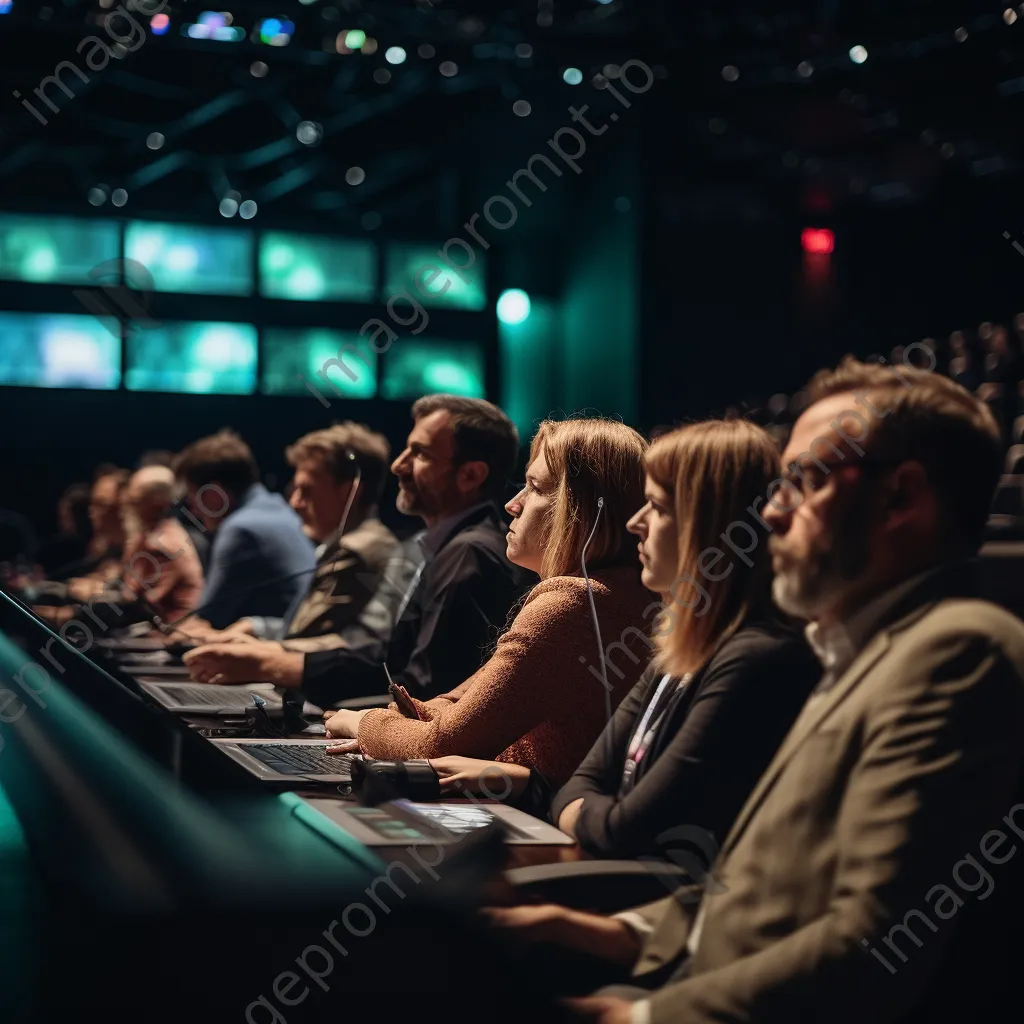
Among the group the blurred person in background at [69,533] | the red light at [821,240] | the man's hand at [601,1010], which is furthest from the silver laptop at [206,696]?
the red light at [821,240]

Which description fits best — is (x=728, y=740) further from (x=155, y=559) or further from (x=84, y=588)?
(x=84, y=588)

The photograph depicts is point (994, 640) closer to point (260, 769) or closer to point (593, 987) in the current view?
point (593, 987)

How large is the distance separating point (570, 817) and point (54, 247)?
730 centimetres

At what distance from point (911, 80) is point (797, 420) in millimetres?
5883

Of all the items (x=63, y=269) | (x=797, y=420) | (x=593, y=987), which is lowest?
(x=593, y=987)

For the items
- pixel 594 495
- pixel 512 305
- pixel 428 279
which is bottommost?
pixel 594 495

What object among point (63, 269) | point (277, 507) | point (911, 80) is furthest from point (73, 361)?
point (911, 80)

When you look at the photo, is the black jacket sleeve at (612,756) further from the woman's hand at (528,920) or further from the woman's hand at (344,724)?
the woman's hand at (344,724)

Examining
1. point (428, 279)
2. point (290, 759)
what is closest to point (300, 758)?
point (290, 759)

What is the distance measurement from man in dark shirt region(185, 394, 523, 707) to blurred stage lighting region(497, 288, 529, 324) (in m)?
5.60

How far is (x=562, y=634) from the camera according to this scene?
6.28 ft

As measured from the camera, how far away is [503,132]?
812 cm

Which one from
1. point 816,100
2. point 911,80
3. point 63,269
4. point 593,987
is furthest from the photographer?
point 63,269

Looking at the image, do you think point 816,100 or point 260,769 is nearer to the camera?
point 260,769
